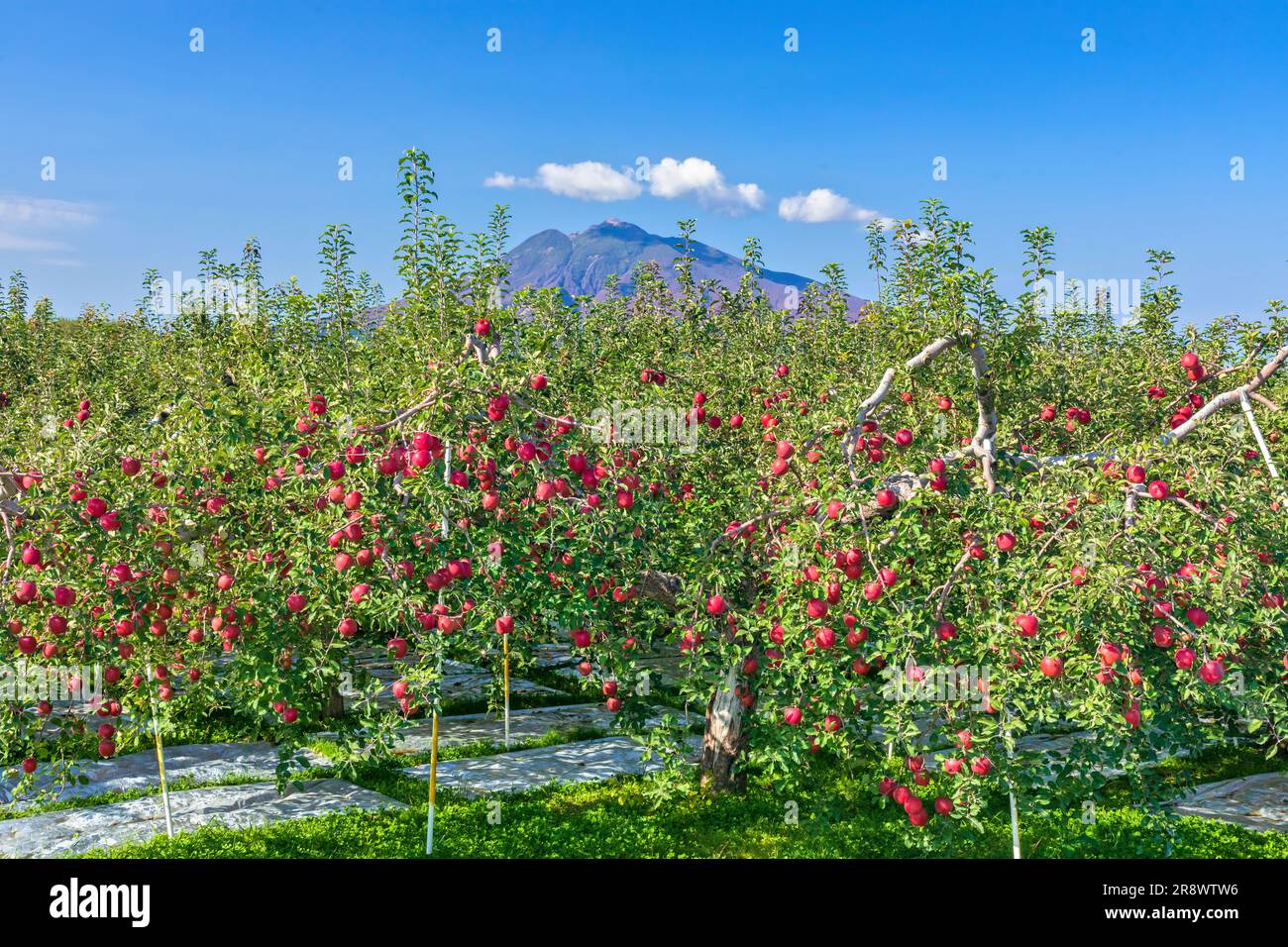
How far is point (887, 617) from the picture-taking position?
5949mm

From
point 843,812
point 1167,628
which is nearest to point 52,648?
point 843,812

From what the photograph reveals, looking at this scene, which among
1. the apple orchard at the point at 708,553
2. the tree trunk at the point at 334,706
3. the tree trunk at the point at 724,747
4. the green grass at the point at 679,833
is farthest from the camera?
the tree trunk at the point at 334,706

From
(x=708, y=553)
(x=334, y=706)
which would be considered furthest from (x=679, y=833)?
(x=334, y=706)

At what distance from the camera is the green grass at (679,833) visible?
7.65 meters

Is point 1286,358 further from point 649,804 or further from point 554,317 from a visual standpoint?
point 554,317

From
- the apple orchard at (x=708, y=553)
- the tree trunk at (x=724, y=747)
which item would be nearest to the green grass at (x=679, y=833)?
the tree trunk at (x=724, y=747)

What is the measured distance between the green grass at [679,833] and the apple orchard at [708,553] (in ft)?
1.97

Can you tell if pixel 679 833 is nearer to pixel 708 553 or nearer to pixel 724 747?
pixel 724 747

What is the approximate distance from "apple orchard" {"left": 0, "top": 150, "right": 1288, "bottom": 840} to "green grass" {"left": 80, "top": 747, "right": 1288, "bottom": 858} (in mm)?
602

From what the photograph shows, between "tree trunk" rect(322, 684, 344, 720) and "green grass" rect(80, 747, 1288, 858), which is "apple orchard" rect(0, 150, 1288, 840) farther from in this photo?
"tree trunk" rect(322, 684, 344, 720)

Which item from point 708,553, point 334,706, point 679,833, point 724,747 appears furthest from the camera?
point 334,706

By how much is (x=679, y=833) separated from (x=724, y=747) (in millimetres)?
1236

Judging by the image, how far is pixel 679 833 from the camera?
828 cm

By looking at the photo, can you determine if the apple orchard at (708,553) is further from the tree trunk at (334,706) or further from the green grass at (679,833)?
the tree trunk at (334,706)
